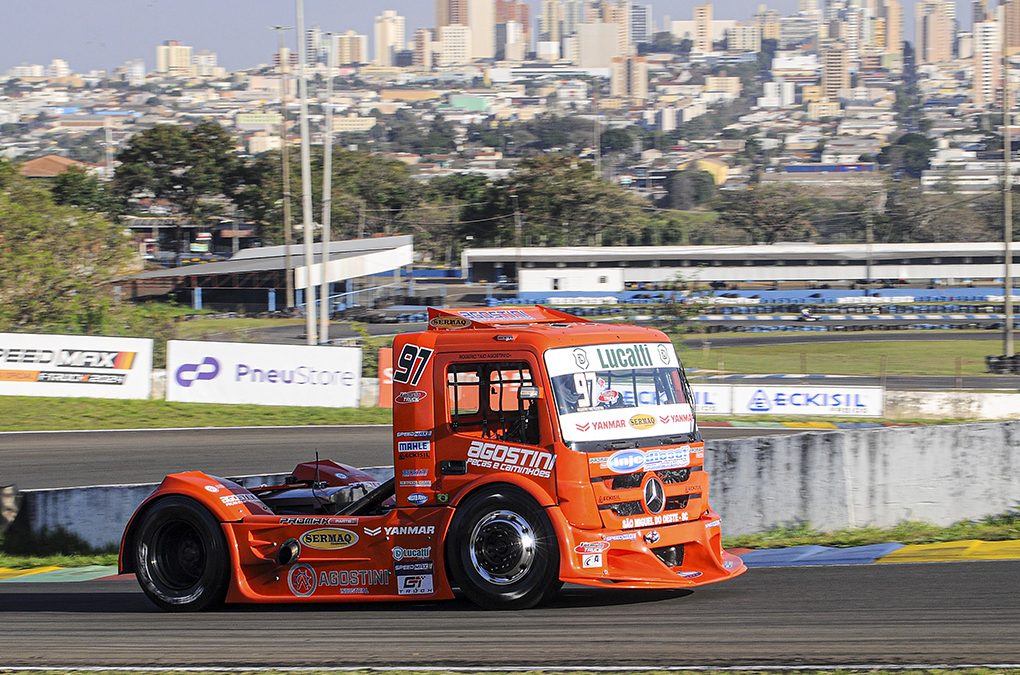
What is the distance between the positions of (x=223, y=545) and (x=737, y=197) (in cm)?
11491

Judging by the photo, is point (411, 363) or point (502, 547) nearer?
point (502, 547)

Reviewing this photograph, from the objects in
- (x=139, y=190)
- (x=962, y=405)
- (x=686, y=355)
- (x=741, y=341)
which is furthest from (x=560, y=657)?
(x=139, y=190)

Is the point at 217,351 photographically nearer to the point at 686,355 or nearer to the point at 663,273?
the point at 686,355

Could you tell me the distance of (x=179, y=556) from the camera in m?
10.8

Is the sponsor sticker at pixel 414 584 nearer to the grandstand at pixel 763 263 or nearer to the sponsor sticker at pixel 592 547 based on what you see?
the sponsor sticker at pixel 592 547

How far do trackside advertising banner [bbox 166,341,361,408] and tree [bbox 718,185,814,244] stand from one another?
91410mm

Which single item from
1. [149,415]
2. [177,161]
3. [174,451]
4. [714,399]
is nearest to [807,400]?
[714,399]

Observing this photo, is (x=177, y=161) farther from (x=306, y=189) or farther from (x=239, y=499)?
(x=239, y=499)

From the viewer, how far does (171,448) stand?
85.1 feet

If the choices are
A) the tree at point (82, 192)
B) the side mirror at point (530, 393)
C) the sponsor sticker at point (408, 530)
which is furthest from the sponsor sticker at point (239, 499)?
the tree at point (82, 192)

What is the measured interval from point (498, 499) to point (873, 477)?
19.3 ft

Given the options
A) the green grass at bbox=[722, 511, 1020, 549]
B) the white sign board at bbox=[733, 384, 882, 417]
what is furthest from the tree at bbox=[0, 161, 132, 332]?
the green grass at bbox=[722, 511, 1020, 549]

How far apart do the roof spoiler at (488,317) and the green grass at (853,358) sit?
2729cm

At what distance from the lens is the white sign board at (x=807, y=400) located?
103ft
